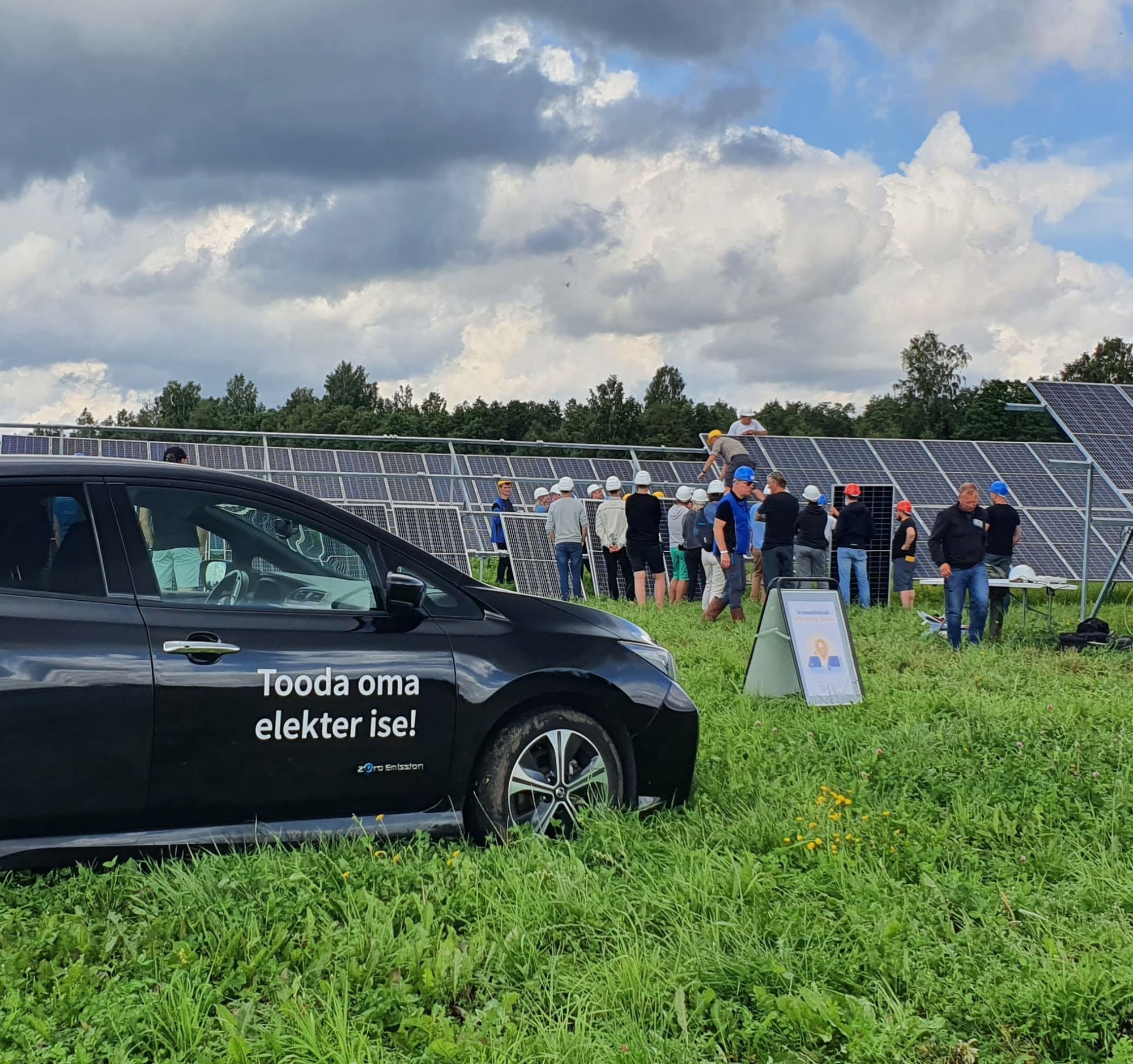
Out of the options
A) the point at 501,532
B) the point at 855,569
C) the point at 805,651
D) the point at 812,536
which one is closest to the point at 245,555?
the point at 805,651

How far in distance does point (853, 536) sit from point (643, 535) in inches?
116

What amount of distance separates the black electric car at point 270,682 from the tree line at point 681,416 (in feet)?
228

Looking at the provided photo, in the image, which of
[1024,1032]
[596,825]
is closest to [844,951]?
[1024,1032]

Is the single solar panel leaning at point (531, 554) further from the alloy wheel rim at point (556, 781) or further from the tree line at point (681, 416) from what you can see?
the tree line at point (681, 416)

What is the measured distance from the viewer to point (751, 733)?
7699 mm

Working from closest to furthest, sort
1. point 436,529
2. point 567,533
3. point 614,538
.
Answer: point 567,533
point 614,538
point 436,529

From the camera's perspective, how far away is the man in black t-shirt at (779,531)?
15609 mm

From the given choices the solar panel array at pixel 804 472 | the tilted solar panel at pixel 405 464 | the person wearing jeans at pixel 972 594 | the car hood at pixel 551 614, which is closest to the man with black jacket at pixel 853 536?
the solar panel array at pixel 804 472

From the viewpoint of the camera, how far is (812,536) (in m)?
17.0

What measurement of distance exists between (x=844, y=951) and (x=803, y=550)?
43.2 feet

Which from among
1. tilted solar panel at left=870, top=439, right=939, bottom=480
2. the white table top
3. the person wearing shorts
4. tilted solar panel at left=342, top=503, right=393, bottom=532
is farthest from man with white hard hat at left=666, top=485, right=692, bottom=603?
tilted solar panel at left=870, top=439, right=939, bottom=480

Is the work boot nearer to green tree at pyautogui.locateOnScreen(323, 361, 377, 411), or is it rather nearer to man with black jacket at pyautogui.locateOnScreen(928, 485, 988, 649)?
man with black jacket at pyautogui.locateOnScreen(928, 485, 988, 649)

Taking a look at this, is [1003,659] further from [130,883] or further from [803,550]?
[130,883]

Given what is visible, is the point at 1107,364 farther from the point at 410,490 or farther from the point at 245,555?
the point at 245,555
